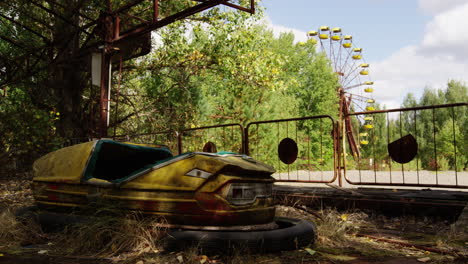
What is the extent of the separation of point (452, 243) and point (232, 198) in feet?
7.58

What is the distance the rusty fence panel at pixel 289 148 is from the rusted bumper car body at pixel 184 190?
8.88 ft

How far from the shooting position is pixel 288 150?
21.9ft

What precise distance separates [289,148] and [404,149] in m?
1.84

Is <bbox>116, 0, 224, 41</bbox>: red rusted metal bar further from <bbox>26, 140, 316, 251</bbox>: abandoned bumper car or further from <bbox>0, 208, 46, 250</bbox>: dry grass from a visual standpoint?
<bbox>0, 208, 46, 250</bbox>: dry grass

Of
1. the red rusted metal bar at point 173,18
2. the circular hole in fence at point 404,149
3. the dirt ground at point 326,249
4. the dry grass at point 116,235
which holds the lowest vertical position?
the dirt ground at point 326,249

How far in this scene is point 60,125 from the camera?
11977 mm

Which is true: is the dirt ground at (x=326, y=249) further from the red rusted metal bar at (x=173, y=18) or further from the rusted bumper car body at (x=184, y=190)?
the red rusted metal bar at (x=173, y=18)

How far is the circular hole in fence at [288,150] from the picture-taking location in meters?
6.62

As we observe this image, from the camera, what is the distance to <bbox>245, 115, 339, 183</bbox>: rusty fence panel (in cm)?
666

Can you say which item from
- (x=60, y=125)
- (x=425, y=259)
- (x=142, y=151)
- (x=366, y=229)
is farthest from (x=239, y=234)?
(x=60, y=125)

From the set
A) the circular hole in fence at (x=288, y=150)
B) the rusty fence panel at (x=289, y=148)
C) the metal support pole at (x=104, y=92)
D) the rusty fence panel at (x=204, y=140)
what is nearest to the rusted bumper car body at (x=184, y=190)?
→ the rusty fence panel at (x=289, y=148)

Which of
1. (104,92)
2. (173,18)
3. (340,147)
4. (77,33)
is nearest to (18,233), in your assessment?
(340,147)

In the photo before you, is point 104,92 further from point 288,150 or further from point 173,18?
point 288,150

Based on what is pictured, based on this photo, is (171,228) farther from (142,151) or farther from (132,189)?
(142,151)
